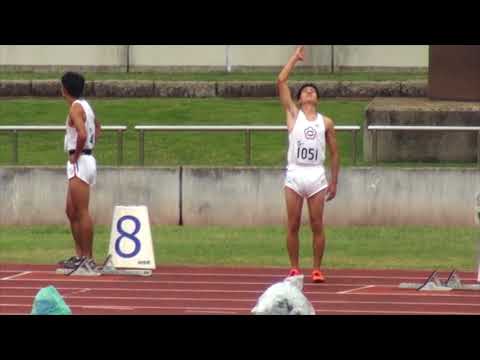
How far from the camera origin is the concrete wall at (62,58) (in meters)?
32.2

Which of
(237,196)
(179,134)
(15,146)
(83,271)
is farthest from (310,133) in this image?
(179,134)

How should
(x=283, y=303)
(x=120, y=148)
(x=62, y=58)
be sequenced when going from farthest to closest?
(x=62, y=58)
(x=120, y=148)
(x=283, y=303)

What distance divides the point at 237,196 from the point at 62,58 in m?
13.8

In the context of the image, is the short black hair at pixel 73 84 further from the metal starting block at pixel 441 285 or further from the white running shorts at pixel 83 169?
the metal starting block at pixel 441 285

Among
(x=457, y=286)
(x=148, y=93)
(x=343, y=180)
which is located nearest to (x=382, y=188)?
(x=343, y=180)

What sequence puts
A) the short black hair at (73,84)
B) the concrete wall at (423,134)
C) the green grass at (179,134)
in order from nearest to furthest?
1. the short black hair at (73,84)
2. the green grass at (179,134)
3. the concrete wall at (423,134)

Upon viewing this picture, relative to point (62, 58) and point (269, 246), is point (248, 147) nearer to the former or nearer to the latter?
point (269, 246)

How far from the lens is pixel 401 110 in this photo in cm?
2261

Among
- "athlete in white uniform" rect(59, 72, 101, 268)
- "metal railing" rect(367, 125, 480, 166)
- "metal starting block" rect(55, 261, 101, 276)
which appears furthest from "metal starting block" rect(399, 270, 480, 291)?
"metal railing" rect(367, 125, 480, 166)

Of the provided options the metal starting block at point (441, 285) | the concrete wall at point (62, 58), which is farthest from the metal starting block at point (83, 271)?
the concrete wall at point (62, 58)

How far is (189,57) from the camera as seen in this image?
32.5 meters

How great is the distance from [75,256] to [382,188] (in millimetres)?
4356

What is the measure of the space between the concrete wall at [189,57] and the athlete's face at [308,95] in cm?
1710

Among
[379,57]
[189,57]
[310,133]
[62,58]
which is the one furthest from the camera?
[189,57]
